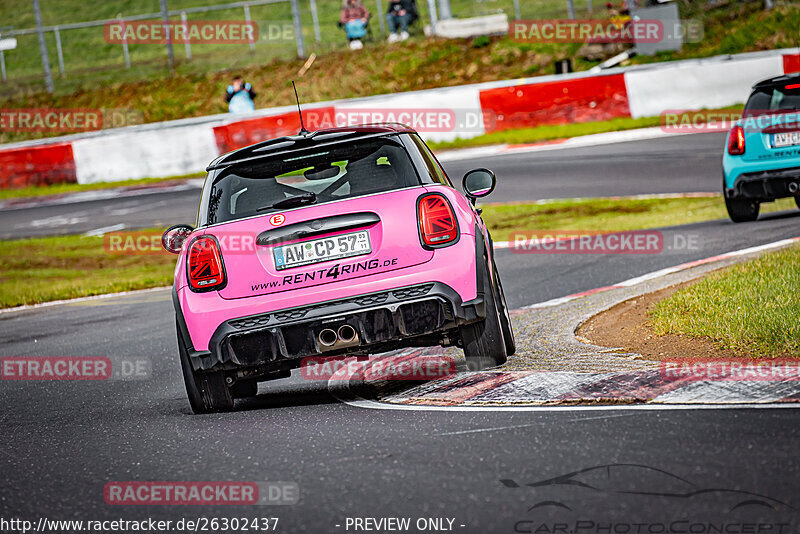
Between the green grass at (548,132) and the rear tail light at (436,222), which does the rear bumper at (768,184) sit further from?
the green grass at (548,132)

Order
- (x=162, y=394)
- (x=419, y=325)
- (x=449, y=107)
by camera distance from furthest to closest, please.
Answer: (x=449, y=107), (x=162, y=394), (x=419, y=325)

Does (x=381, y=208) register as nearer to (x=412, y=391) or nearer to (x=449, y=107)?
(x=412, y=391)

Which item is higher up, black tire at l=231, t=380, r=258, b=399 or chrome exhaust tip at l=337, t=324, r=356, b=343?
chrome exhaust tip at l=337, t=324, r=356, b=343

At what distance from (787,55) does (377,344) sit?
17.9 m

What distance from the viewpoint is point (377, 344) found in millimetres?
6250

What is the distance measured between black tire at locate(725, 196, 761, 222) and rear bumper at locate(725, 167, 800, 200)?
0.49 meters

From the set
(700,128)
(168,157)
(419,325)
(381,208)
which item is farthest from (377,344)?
(168,157)

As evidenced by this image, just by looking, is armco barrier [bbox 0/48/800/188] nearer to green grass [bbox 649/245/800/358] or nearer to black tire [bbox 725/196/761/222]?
black tire [bbox 725/196/761/222]

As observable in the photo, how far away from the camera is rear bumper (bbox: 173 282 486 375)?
6.20 meters

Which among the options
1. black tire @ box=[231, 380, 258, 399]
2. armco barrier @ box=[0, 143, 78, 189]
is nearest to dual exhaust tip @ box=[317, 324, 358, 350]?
black tire @ box=[231, 380, 258, 399]

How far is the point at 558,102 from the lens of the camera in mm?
23672

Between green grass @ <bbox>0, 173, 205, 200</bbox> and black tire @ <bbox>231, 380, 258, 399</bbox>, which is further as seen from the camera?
green grass @ <bbox>0, 173, 205, 200</bbox>

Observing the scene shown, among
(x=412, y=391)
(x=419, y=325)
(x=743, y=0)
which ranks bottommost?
(x=412, y=391)

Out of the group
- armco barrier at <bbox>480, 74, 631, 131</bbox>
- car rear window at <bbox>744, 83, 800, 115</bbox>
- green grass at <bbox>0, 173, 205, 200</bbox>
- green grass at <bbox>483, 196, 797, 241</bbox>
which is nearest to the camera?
car rear window at <bbox>744, 83, 800, 115</bbox>
